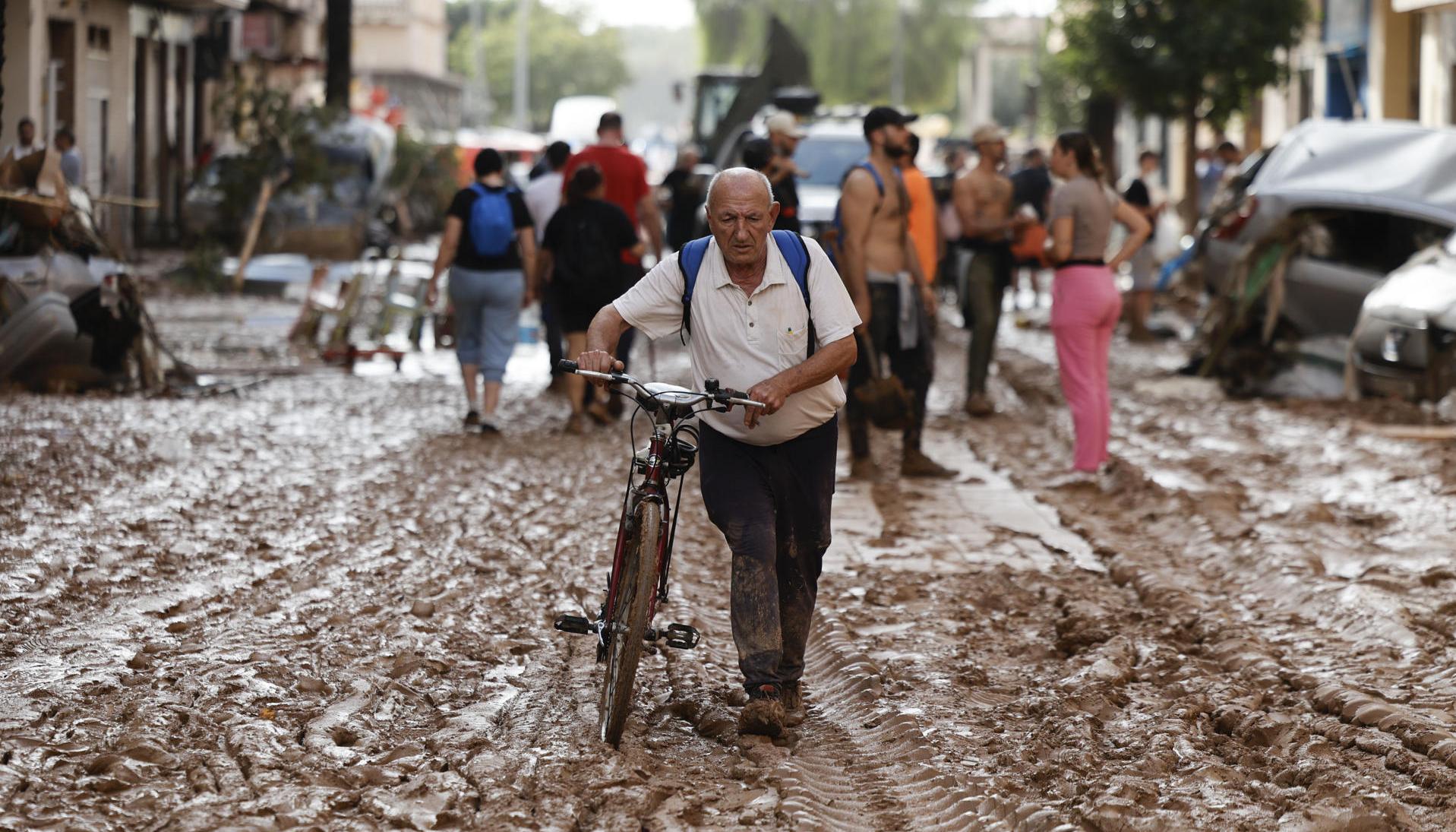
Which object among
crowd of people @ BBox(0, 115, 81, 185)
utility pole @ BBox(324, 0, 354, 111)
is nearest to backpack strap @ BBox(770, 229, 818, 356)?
crowd of people @ BBox(0, 115, 81, 185)

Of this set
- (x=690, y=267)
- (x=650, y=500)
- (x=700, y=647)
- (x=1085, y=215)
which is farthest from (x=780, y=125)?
(x=650, y=500)

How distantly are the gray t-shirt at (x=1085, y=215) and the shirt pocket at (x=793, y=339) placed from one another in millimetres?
4780

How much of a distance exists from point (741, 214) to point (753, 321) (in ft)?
1.07

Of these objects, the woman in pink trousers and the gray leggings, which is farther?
the gray leggings

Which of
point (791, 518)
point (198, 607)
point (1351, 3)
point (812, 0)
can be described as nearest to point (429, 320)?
point (198, 607)

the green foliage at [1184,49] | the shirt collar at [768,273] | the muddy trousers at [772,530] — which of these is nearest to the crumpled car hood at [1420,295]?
the muddy trousers at [772,530]

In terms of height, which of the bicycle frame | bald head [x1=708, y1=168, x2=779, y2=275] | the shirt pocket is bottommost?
the bicycle frame

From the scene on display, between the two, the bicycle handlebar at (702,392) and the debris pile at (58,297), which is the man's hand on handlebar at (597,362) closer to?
the bicycle handlebar at (702,392)

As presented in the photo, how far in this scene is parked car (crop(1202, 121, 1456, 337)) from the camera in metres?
14.0

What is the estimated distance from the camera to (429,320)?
2062 centimetres

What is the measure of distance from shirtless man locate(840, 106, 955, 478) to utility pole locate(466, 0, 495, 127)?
69554 mm

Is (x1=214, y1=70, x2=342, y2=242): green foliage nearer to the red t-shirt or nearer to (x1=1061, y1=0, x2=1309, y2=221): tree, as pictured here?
(x1=1061, y1=0, x2=1309, y2=221): tree

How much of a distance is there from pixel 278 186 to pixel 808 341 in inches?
890

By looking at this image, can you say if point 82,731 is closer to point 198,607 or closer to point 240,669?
point 240,669
